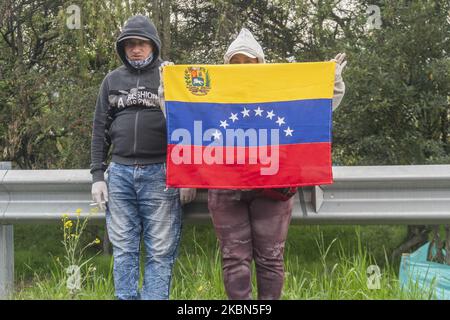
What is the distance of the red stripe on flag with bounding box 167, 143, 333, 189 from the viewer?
361cm

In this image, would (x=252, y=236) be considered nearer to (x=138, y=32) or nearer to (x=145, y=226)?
(x=145, y=226)

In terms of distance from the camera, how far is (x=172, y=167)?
363 cm

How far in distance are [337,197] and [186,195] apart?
965 mm

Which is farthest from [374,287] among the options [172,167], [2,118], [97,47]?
[2,118]

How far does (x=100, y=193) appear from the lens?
12.3 feet

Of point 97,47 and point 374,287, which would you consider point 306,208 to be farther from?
point 97,47

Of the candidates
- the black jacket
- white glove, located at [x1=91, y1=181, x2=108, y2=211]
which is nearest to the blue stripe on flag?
the black jacket

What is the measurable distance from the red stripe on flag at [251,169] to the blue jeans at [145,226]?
0.47ft

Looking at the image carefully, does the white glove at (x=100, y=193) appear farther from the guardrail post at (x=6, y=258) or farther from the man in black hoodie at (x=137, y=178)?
the guardrail post at (x=6, y=258)

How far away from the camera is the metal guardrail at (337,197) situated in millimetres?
3779

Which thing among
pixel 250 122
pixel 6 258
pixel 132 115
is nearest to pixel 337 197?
pixel 250 122

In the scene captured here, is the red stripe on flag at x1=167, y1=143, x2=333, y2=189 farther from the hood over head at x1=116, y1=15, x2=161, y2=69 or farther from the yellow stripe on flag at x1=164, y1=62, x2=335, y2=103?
the hood over head at x1=116, y1=15, x2=161, y2=69
